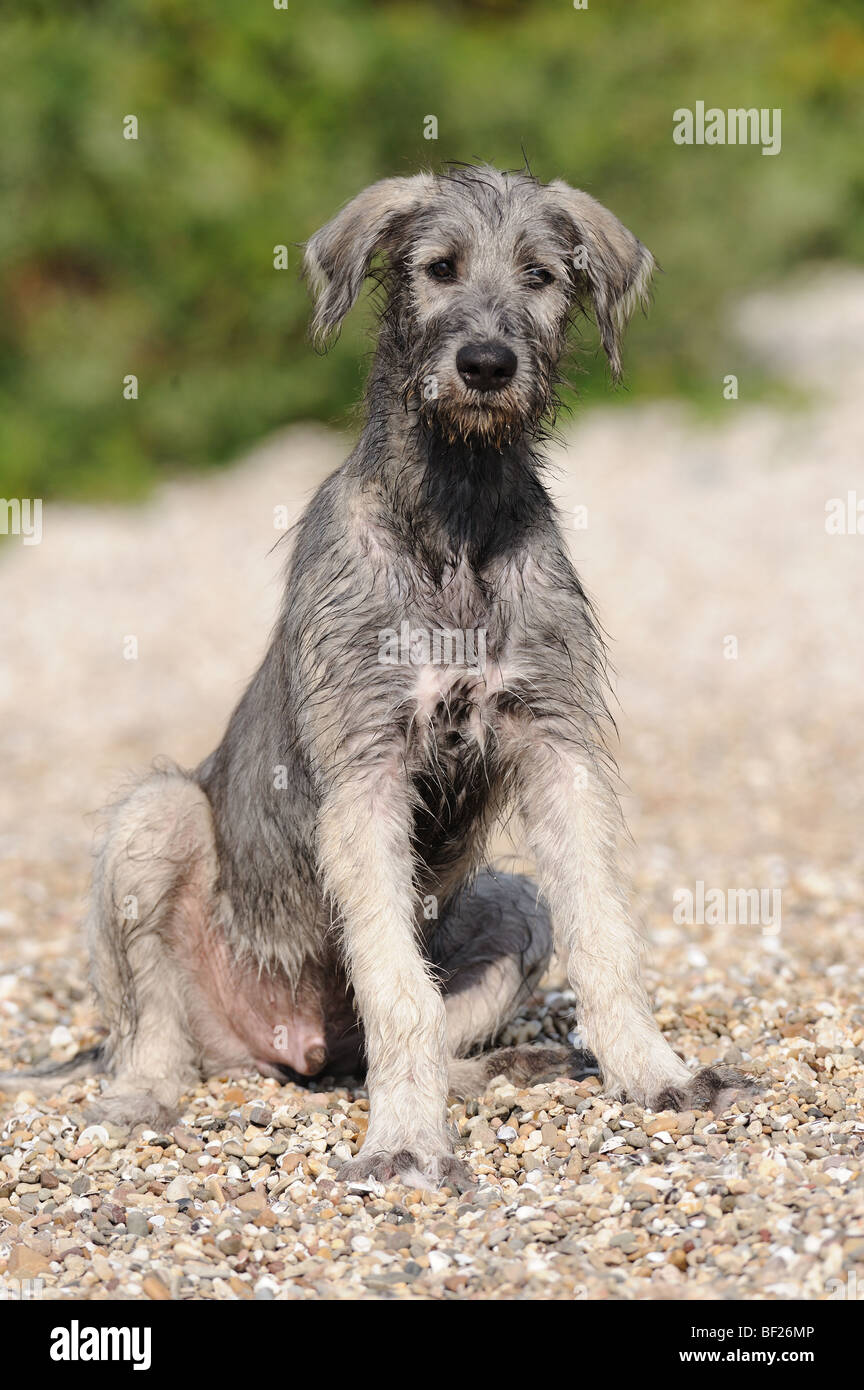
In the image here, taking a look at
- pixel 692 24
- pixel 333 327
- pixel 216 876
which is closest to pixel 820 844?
pixel 216 876

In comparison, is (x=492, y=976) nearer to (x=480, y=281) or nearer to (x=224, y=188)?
(x=480, y=281)

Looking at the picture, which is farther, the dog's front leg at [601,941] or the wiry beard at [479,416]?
the dog's front leg at [601,941]

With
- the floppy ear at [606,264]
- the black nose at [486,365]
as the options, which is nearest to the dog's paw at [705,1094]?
the black nose at [486,365]

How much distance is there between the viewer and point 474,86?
2116 centimetres

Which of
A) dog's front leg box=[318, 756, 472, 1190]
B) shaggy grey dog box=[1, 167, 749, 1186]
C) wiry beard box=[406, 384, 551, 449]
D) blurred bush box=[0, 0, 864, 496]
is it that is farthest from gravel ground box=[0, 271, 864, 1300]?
wiry beard box=[406, 384, 551, 449]

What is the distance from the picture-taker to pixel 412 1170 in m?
4.82

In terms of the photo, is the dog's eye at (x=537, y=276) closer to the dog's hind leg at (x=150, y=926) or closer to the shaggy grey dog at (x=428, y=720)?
the shaggy grey dog at (x=428, y=720)

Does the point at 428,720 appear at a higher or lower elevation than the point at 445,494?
lower

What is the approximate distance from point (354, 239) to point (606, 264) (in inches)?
34.9

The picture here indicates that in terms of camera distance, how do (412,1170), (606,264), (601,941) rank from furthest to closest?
(606,264) < (601,941) < (412,1170)

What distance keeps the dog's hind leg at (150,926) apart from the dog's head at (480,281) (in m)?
1.82

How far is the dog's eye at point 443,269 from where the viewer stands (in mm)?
5246

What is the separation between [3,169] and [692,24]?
10322 millimetres

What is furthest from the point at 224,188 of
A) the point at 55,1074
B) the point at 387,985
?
the point at 387,985
